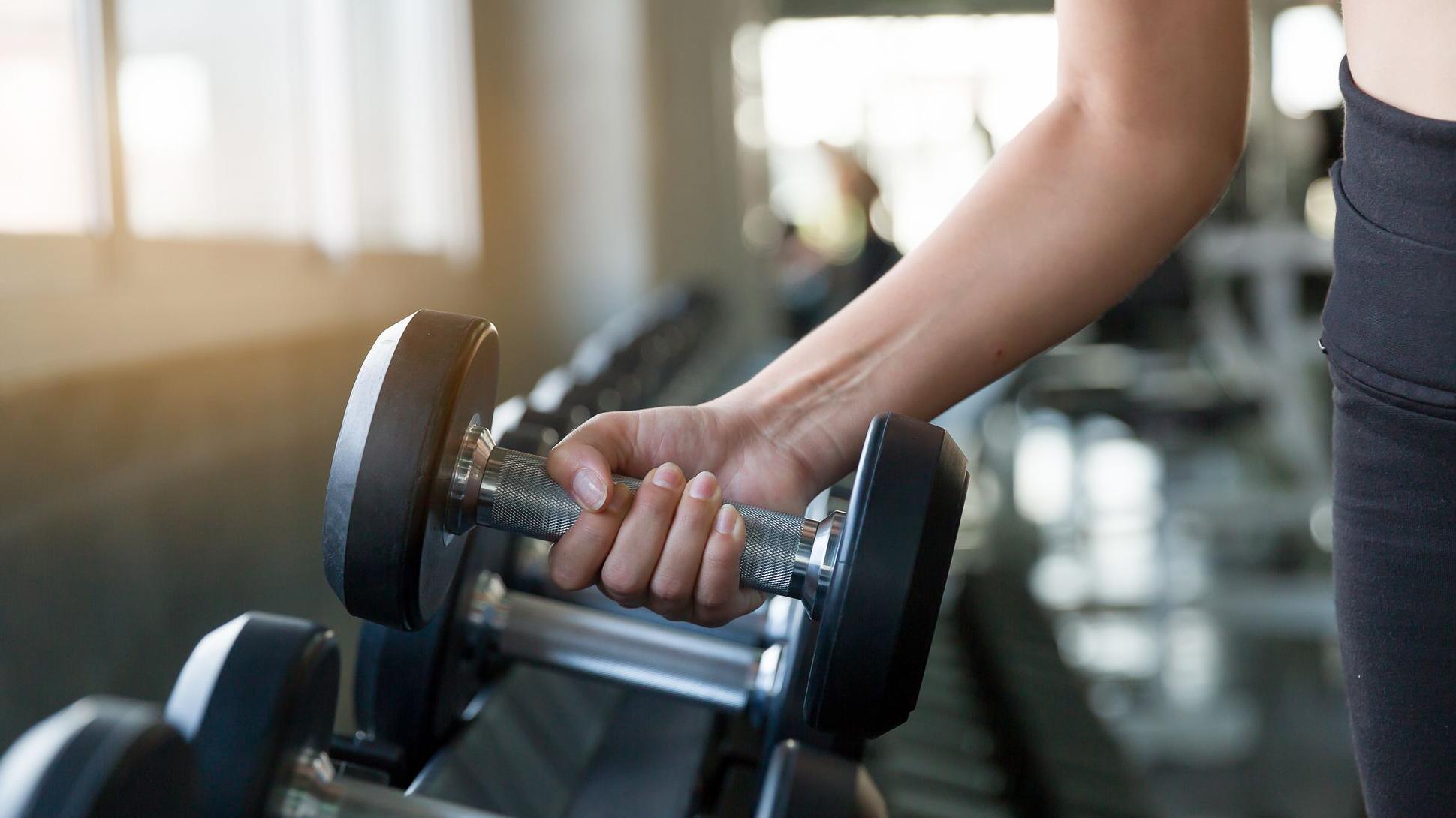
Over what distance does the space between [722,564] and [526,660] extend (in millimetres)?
428

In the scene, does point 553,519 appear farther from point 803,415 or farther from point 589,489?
point 803,415

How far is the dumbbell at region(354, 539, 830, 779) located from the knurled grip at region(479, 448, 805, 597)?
0.31 m

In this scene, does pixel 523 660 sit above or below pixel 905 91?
below

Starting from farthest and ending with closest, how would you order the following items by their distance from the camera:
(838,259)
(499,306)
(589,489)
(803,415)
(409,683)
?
(838,259)
(499,306)
(409,683)
(803,415)
(589,489)

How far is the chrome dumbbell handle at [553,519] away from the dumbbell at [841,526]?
1cm

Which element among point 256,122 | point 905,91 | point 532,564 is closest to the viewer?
point 532,564

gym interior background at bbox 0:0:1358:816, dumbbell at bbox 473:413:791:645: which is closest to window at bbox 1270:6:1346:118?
gym interior background at bbox 0:0:1358:816

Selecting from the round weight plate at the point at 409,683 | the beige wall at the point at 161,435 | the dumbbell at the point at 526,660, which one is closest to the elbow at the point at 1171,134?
the dumbbell at the point at 526,660

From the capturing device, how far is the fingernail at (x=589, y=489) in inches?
27.7

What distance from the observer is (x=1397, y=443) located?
2.20ft

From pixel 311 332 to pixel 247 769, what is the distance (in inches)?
52.5

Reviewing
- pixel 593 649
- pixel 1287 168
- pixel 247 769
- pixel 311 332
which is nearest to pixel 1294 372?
pixel 1287 168

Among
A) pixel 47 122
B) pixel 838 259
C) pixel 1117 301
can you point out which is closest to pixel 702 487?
pixel 1117 301

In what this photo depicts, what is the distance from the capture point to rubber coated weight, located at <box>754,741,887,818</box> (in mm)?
661
